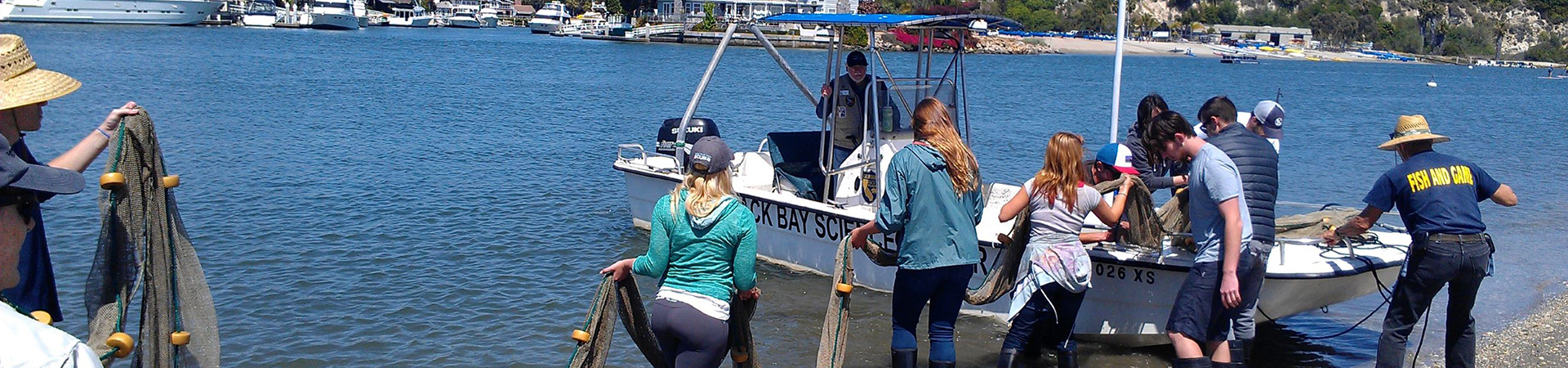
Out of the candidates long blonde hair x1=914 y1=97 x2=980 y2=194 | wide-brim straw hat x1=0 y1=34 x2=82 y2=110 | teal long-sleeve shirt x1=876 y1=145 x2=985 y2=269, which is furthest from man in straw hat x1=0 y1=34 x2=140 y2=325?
long blonde hair x1=914 y1=97 x2=980 y2=194

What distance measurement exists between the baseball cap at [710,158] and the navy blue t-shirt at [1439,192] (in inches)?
145

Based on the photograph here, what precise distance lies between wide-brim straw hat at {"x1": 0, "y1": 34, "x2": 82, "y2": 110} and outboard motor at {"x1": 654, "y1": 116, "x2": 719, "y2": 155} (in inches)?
332

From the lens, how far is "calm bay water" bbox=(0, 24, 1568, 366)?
9.68 metres

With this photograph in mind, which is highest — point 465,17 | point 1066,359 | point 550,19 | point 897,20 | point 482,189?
point 550,19

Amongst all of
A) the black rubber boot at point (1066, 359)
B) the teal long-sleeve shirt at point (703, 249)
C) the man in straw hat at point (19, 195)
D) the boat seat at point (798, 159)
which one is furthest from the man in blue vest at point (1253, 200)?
the boat seat at point (798, 159)

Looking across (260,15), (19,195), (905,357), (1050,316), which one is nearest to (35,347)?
(19,195)

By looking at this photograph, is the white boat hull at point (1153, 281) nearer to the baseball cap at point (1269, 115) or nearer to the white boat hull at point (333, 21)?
the baseball cap at point (1269, 115)

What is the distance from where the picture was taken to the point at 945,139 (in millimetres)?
5758

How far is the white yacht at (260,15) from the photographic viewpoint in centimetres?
11188

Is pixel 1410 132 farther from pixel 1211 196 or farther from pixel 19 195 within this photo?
pixel 19 195

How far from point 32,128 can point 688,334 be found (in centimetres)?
258

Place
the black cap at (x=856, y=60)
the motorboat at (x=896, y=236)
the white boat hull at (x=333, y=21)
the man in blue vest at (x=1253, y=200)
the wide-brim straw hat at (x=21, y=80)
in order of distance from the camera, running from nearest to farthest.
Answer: the wide-brim straw hat at (x=21, y=80) → the man in blue vest at (x=1253, y=200) → the motorboat at (x=896, y=236) → the black cap at (x=856, y=60) → the white boat hull at (x=333, y=21)

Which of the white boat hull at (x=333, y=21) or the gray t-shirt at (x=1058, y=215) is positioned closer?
the gray t-shirt at (x=1058, y=215)

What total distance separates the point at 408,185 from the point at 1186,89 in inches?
2106
